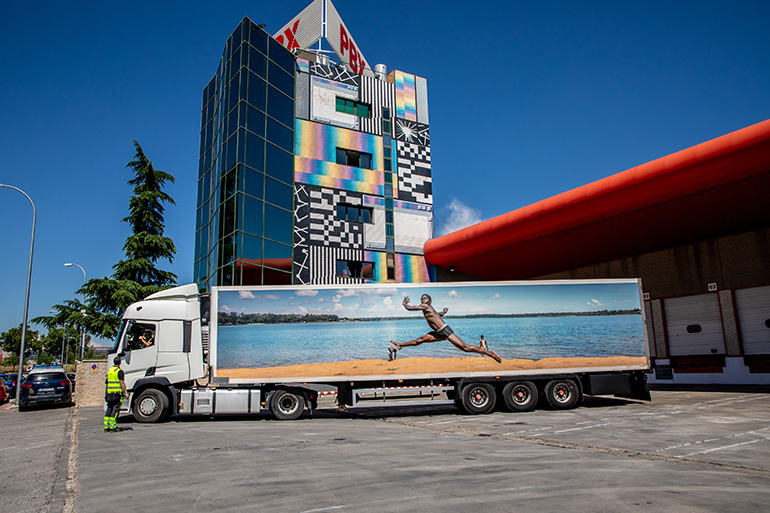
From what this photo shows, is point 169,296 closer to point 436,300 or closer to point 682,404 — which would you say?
point 436,300

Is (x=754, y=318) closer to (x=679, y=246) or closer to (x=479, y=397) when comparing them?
(x=679, y=246)

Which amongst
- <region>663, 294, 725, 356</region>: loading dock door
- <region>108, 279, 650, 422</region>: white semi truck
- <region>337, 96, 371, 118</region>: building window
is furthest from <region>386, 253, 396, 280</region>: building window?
<region>108, 279, 650, 422</region>: white semi truck

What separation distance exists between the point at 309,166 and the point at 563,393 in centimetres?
1722

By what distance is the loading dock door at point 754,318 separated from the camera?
20.7 meters

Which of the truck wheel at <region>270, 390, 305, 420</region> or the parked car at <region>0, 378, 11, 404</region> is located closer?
the truck wheel at <region>270, 390, 305, 420</region>

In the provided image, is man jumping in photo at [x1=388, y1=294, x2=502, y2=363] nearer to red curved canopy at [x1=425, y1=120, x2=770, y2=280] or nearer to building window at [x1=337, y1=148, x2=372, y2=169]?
red curved canopy at [x1=425, y1=120, x2=770, y2=280]

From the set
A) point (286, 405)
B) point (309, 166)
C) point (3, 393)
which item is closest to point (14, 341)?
point (3, 393)

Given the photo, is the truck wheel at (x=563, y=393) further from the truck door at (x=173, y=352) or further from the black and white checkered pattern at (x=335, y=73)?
the black and white checkered pattern at (x=335, y=73)

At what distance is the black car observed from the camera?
21031 mm

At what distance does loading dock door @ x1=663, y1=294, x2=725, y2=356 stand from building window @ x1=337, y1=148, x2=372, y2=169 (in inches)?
665

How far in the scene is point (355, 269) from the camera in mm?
27766

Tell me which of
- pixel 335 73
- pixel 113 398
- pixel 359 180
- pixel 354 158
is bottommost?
pixel 113 398

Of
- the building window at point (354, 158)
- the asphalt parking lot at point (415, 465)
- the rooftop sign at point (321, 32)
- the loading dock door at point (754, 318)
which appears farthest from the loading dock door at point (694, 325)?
the rooftop sign at point (321, 32)

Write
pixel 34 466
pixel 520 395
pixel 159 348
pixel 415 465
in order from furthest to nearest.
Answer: pixel 520 395 < pixel 159 348 < pixel 34 466 < pixel 415 465
